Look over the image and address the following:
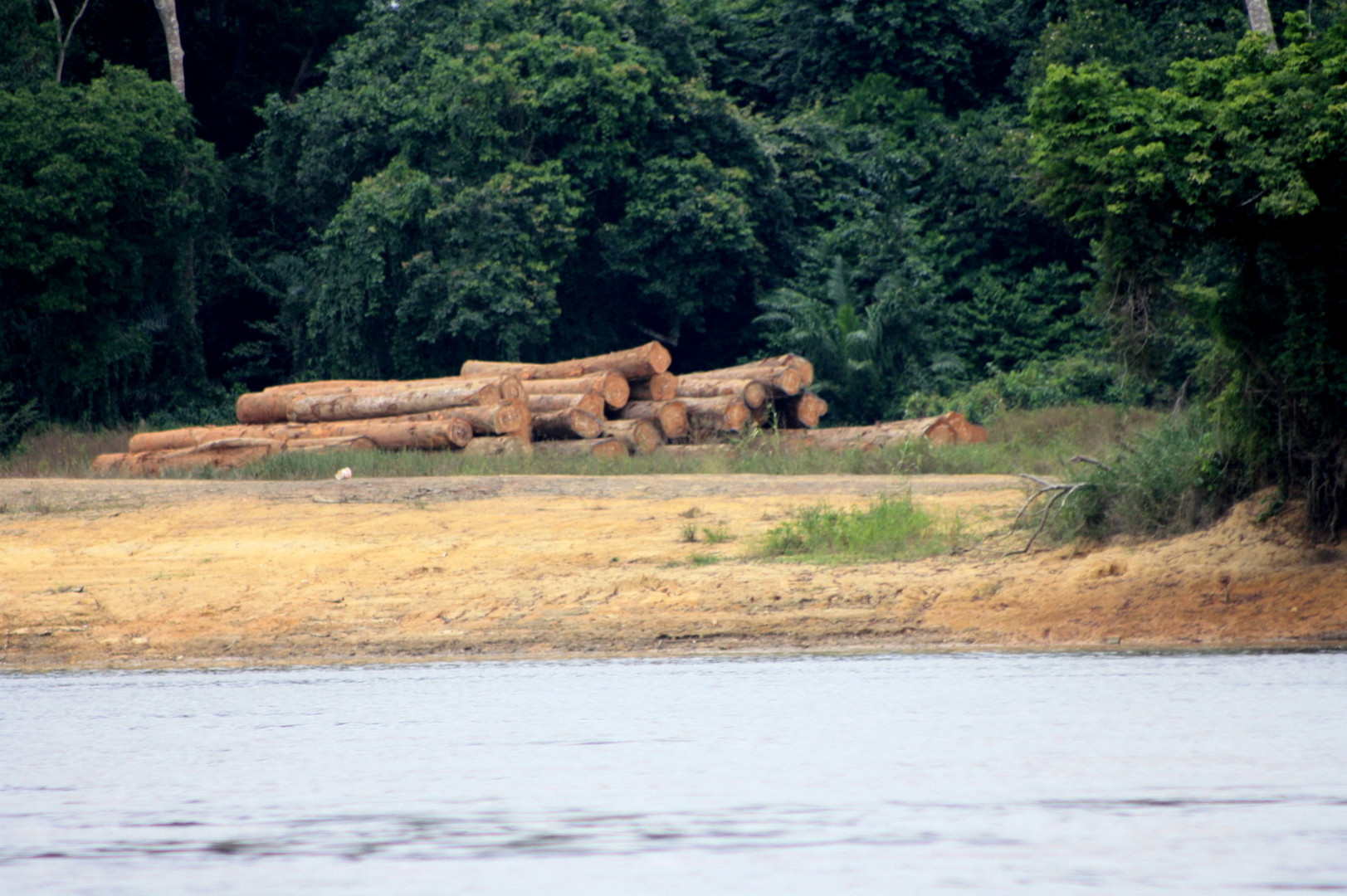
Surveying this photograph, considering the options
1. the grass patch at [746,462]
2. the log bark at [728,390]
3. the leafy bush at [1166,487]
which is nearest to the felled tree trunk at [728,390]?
the log bark at [728,390]

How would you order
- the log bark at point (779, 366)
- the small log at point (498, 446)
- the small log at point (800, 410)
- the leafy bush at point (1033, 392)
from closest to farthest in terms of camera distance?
the small log at point (498, 446), the log bark at point (779, 366), the small log at point (800, 410), the leafy bush at point (1033, 392)

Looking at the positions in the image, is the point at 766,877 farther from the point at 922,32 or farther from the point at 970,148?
the point at 922,32

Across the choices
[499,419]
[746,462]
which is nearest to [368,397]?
[499,419]

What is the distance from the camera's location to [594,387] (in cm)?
2003

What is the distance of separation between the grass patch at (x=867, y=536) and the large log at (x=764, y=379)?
8.23 meters

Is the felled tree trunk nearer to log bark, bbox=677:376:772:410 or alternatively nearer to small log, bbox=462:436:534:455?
log bark, bbox=677:376:772:410

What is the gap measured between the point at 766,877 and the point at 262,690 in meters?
5.47

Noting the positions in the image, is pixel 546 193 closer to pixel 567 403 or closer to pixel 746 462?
pixel 567 403

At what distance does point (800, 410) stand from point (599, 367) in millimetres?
3007

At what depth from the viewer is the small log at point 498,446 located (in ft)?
61.1

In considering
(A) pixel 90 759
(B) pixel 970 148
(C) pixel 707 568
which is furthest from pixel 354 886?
(B) pixel 970 148

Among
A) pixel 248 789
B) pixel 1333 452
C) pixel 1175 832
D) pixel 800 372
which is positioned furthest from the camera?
pixel 800 372

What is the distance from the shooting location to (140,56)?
31672 millimetres

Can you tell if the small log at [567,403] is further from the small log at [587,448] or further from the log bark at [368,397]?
the small log at [587,448]
